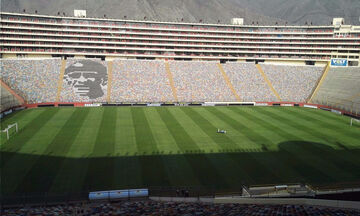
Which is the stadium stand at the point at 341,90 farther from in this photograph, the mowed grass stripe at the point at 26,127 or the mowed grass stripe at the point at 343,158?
the mowed grass stripe at the point at 26,127

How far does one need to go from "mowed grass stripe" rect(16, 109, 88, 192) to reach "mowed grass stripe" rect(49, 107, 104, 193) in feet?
1.63

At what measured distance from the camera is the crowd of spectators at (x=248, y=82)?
63656 millimetres

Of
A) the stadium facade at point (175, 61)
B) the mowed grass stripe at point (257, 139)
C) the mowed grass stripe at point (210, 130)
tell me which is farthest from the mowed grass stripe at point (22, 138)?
the mowed grass stripe at point (257, 139)

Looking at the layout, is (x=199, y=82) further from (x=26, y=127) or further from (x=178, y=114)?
(x=26, y=127)

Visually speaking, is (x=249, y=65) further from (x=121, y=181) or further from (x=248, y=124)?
(x=121, y=181)

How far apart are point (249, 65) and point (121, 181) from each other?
59.7m

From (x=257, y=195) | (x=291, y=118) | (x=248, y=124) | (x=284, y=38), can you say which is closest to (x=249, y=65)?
(x=284, y=38)

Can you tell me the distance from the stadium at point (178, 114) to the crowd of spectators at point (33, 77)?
0.73 feet

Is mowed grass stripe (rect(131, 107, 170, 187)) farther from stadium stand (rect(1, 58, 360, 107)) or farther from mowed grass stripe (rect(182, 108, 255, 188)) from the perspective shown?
stadium stand (rect(1, 58, 360, 107))

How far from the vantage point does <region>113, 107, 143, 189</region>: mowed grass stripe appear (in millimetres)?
24398

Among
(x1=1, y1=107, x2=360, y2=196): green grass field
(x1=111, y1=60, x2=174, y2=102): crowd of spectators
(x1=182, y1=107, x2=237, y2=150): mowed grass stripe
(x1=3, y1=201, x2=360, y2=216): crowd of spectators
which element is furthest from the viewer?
(x1=111, y1=60, x2=174, y2=102): crowd of spectators

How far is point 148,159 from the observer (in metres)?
29.2

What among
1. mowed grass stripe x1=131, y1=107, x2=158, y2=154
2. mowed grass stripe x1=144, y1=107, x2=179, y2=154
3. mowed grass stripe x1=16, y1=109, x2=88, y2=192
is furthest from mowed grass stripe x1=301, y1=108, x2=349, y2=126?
mowed grass stripe x1=16, y1=109, x2=88, y2=192

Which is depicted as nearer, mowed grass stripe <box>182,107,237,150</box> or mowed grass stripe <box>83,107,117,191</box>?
mowed grass stripe <box>83,107,117,191</box>
